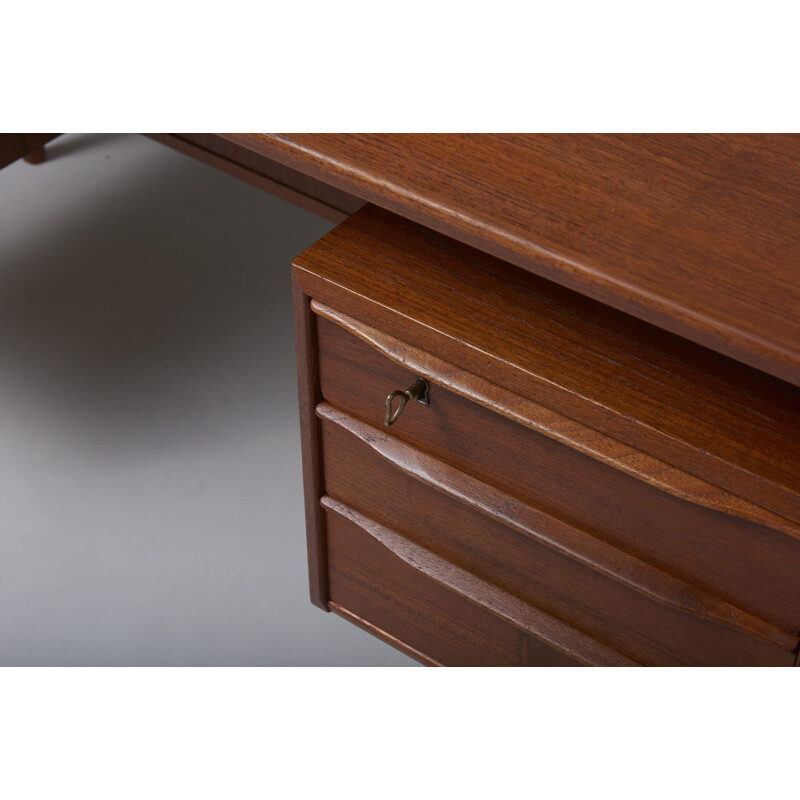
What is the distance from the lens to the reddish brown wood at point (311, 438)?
0.89 m

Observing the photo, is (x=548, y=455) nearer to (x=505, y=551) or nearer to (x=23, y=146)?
(x=505, y=551)

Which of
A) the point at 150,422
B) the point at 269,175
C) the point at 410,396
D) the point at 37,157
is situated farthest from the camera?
the point at 37,157

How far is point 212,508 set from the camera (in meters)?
1.31

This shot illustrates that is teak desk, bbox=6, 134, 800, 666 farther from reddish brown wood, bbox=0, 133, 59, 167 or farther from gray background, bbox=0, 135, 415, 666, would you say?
reddish brown wood, bbox=0, 133, 59, 167

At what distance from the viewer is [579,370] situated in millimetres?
781

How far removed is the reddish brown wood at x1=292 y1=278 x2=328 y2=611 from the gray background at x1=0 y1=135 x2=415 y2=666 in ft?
0.36

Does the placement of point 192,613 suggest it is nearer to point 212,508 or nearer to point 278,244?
point 212,508

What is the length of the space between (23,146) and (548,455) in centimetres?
103

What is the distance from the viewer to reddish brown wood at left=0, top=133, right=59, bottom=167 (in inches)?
58.6

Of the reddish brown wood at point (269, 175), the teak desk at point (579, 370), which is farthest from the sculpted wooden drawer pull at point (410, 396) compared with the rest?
the reddish brown wood at point (269, 175)

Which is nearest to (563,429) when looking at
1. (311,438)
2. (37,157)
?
(311,438)

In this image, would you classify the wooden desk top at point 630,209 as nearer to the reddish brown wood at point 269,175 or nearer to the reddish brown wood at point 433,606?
the reddish brown wood at point 433,606

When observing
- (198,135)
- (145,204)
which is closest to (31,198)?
(145,204)

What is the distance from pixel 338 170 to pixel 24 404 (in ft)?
2.47
